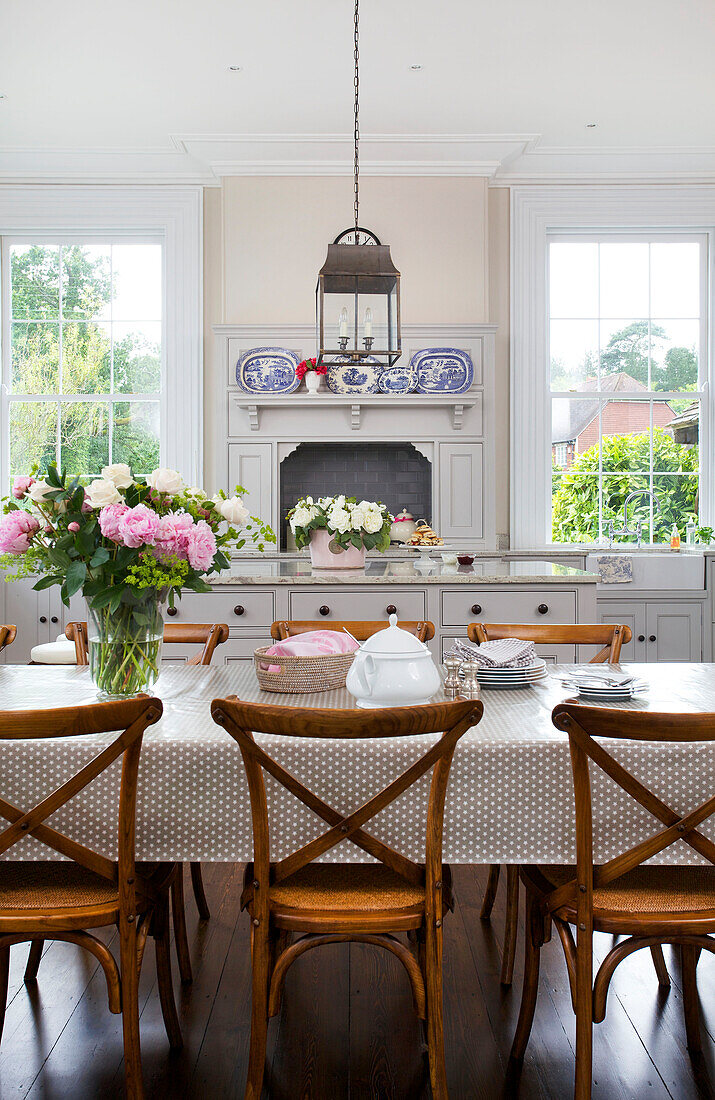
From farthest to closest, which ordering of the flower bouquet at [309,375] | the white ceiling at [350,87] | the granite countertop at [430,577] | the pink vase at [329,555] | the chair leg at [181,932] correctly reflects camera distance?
1. the flower bouquet at [309,375]
2. the white ceiling at [350,87]
3. the pink vase at [329,555]
4. the granite countertop at [430,577]
5. the chair leg at [181,932]

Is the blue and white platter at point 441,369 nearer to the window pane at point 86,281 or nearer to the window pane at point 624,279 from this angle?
the window pane at point 624,279

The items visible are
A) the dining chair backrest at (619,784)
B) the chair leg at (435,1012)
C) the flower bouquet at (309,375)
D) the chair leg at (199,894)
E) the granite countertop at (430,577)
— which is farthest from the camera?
the flower bouquet at (309,375)

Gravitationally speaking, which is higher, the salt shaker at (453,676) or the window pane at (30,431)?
the window pane at (30,431)

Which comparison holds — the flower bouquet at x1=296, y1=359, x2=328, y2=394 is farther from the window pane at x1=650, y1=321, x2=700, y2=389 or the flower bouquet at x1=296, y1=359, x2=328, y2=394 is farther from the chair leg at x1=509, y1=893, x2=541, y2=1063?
the chair leg at x1=509, y1=893, x2=541, y2=1063

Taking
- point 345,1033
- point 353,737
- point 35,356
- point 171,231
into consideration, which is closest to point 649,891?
point 353,737

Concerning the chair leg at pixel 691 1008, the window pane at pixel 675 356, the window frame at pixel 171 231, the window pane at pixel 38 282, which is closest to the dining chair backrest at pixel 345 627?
the chair leg at pixel 691 1008

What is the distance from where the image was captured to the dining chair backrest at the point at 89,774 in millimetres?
1280

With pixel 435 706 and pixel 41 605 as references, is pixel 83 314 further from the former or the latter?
pixel 435 706

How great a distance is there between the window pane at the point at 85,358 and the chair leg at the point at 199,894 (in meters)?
4.23

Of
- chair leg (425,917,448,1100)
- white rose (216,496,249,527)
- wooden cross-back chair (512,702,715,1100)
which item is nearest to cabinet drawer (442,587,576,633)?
white rose (216,496,249,527)

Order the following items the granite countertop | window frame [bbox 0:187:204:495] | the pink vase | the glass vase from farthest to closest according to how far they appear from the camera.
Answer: window frame [bbox 0:187:204:495]
the pink vase
the granite countertop
the glass vase

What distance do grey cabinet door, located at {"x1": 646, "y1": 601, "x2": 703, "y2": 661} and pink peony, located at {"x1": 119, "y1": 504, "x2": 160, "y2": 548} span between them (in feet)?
13.4

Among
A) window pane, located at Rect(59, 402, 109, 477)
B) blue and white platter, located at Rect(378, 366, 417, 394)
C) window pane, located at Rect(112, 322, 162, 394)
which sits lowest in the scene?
window pane, located at Rect(59, 402, 109, 477)

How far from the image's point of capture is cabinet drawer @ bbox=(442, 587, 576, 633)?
126 inches
